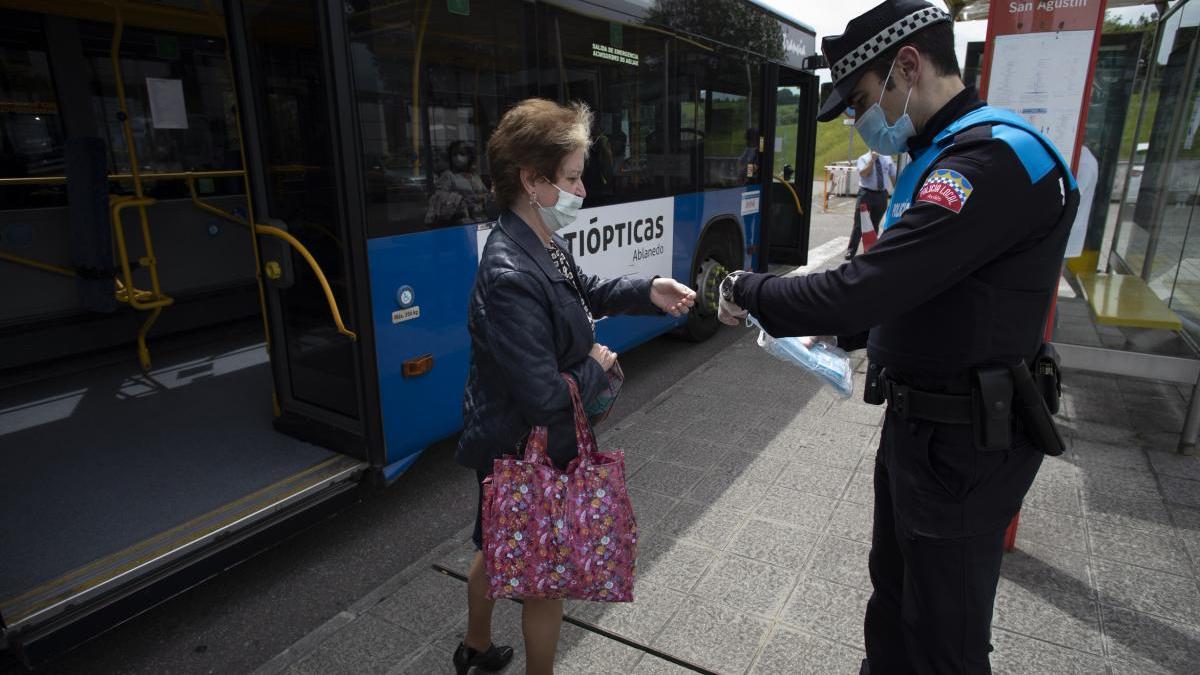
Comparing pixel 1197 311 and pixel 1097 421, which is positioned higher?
pixel 1197 311

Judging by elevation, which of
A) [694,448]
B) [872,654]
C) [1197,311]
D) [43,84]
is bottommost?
[694,448]

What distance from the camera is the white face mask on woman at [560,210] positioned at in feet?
6.44

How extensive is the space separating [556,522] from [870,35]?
1474 mm

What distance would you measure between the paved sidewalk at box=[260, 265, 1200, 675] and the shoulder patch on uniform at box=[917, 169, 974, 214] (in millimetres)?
1742

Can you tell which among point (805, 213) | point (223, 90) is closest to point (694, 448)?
point (805, 213)

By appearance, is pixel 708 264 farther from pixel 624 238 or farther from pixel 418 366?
pixel 418 366

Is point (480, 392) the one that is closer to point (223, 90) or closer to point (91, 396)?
point (91, 396)

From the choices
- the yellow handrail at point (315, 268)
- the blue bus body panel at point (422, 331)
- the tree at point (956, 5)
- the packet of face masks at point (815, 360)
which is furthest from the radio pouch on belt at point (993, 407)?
the tree at point (956, 5)

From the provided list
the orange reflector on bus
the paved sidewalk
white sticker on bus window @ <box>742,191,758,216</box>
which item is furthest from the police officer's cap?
white sticker on bus window @ <box>742,191,758,216</box>

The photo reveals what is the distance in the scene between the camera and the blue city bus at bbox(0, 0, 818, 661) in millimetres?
3076

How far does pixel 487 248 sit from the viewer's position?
6.21 ft

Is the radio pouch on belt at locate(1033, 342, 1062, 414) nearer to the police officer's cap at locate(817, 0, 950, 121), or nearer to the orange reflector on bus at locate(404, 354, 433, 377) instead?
the police officer's cap at locate(817, 0, 950, 121)

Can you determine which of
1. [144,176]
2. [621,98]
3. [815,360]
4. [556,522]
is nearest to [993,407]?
[815,360]

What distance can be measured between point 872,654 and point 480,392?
4.84 ft
